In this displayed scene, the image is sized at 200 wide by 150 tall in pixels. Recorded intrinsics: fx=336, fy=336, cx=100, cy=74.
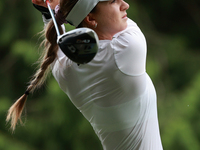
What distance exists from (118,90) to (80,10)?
0.68 feet

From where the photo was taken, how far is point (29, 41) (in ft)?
7.68

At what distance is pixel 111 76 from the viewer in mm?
785

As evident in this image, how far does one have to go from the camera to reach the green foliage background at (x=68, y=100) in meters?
2.17

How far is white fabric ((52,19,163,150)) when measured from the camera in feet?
2.53

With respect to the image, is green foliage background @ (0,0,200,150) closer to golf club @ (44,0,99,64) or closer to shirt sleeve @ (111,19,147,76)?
shirt sleeve @ (111,19,147,76)

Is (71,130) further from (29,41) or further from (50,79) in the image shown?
(29,41)

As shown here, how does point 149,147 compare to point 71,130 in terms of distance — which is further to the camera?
point 71,130

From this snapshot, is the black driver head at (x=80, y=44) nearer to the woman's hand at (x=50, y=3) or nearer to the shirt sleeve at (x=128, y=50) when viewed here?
the shirt sleeve at (x=128, y=50)

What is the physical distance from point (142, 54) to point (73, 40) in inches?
7.4

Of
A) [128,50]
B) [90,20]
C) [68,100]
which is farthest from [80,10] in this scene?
[68,100]

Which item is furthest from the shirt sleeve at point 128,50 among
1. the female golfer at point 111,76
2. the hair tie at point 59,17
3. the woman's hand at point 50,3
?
the woman's hand at point 50,3

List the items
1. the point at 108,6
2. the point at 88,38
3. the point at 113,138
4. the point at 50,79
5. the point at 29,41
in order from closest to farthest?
the point at 88,38
the point at 108,6
the point at 113,138
the point at 50,79
the point at 29,41

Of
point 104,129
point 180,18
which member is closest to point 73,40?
point 104,129

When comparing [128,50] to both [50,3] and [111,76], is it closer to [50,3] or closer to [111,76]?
[111,76]
